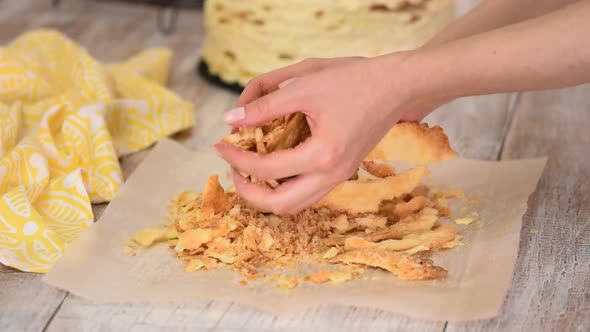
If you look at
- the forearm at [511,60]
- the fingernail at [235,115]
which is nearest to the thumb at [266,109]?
the fingernail at [235,115]

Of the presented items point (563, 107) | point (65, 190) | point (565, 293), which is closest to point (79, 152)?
point (65, 190)

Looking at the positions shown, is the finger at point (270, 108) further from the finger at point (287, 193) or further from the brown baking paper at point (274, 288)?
the brown baking paper at point (274, 288)

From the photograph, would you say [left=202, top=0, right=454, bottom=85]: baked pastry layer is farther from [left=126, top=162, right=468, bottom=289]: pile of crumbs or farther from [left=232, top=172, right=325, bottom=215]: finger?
[left=232, top=172, right=325, bottom=215]: finger

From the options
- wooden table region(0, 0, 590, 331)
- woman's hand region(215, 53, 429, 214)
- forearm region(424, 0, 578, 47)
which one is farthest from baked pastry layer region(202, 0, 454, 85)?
woman's hand region(215, 53, 429, 214)

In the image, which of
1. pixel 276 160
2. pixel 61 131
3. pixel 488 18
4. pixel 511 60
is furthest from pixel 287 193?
pixel 61 131

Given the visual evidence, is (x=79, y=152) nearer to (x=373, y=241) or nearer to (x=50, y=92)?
(x=50, y=92)

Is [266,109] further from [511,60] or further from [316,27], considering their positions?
[316,27]
